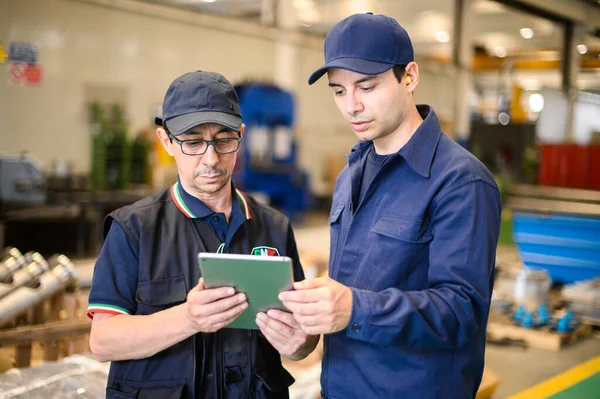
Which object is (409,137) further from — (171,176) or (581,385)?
(171,176)

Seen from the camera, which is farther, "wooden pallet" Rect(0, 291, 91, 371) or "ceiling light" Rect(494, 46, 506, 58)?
"ceiling light" Rect(494, 46, 506, 58)

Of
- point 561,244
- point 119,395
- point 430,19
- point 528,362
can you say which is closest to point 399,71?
point 119,395

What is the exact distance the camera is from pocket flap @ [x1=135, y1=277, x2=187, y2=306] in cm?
165

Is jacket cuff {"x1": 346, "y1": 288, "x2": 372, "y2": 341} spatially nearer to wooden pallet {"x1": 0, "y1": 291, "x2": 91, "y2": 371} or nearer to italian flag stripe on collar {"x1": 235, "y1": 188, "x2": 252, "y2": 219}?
italian flag stripe on collar {"x1": 235, "y1": 188, "x2": 252, "y2": 219}

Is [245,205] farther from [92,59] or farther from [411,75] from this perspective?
[92,59]

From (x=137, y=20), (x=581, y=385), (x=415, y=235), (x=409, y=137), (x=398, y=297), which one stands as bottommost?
(x=581, y=385)

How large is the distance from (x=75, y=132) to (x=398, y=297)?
8768 mm

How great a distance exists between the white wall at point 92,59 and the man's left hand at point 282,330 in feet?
17.2

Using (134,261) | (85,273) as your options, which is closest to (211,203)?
(134,261)

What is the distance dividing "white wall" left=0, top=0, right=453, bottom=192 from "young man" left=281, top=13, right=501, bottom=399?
5.07 meters

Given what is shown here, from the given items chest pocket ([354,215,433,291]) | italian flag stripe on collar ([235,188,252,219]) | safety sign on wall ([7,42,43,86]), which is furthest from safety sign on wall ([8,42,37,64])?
chest pocket ([354,215,433,291])

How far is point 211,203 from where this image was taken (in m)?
1.79

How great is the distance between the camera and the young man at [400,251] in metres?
1.40

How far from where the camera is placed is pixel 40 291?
301cm
